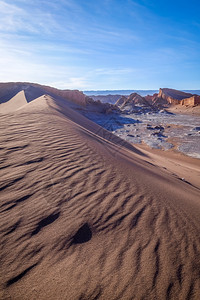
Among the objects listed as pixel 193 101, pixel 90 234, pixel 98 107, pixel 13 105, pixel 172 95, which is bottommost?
pixel 90 234

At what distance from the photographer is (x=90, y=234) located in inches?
61.7

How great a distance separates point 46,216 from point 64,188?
47 cm

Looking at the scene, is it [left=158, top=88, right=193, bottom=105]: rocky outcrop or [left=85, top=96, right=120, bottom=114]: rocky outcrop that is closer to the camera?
[left=85, top=96, right=120, bottom=114]: rocky outcrop

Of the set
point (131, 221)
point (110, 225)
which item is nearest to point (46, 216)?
point (110, 225)

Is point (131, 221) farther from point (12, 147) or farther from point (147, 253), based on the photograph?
point (12, 147)

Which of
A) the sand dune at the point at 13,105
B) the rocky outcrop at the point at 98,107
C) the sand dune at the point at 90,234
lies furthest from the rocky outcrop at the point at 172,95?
the sand dune at the point at 90,234

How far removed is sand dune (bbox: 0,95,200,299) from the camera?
117 cm

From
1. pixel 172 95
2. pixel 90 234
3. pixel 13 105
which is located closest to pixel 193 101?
pixel 172 95

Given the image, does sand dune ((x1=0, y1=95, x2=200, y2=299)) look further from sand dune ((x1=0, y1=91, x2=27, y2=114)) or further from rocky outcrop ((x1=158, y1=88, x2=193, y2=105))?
rocky outcrop ((x1=158, y1=88, x2=193, y2=105))

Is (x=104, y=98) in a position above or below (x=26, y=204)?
above

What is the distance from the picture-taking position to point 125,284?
119 cm

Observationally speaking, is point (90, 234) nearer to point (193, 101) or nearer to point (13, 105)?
point (13, 105)

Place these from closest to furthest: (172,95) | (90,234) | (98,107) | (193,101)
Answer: (90,234)
(98,107)
(193,101)
(172,95)

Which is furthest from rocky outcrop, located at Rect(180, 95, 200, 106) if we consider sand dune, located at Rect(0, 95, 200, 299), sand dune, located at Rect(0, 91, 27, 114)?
sand dune, located at Rect(0, 95, 200, 299)
